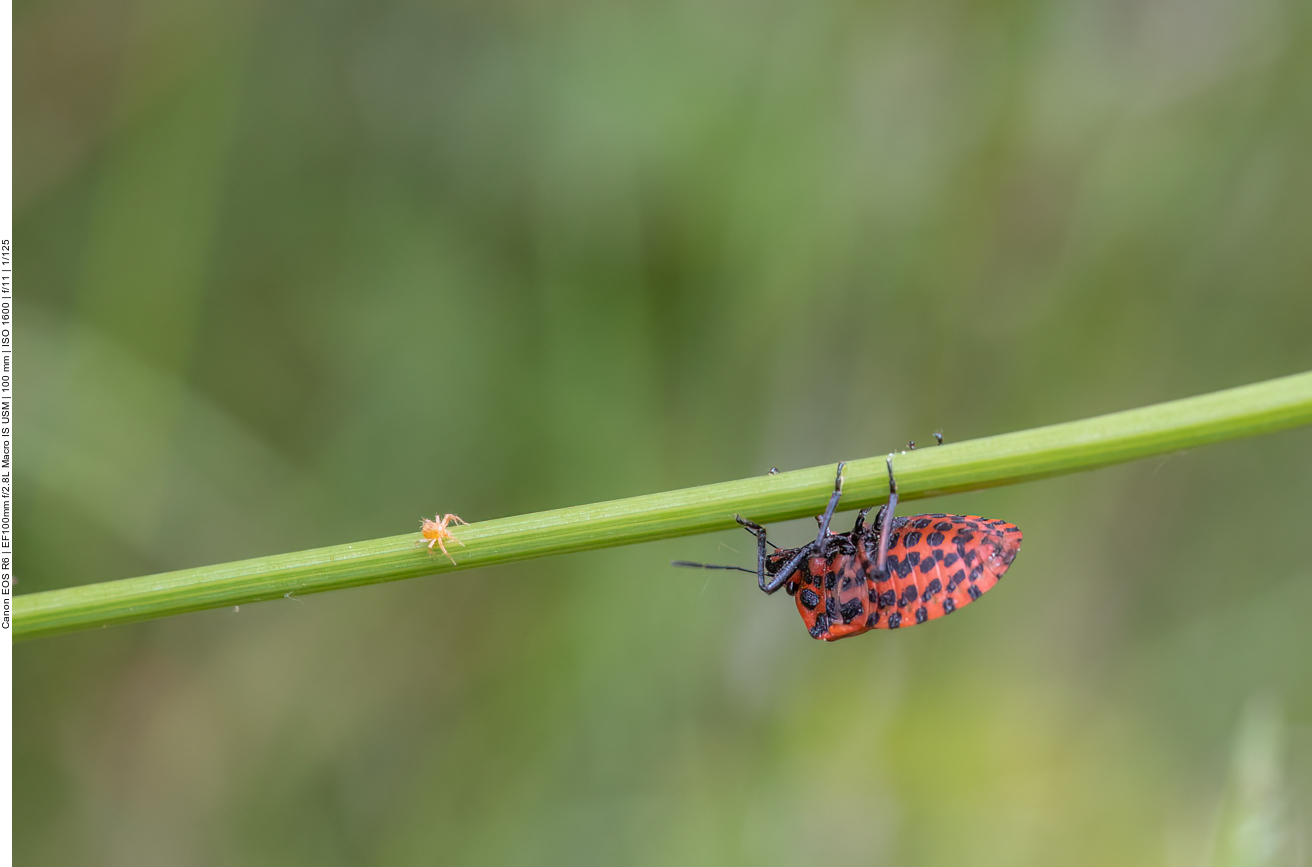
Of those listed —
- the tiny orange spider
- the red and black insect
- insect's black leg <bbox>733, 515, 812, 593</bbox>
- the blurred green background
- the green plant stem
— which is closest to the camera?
the green plant stem

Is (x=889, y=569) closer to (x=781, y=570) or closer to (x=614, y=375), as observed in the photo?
(x=781, y=570)

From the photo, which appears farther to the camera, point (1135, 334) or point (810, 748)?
point (1135, 334)

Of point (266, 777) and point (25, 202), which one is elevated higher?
point (25, 202)

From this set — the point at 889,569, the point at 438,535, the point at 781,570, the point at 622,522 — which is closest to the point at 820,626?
the point at 781,570

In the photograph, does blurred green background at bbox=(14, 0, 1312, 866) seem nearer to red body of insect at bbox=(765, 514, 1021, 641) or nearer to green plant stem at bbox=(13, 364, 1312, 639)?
red body of insect at bbox=(765, 514, 1021, 641)

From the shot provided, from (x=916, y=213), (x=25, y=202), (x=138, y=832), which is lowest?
(x=138, y=832)

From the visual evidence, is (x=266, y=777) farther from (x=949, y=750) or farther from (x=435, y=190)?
(x=949, y=750)

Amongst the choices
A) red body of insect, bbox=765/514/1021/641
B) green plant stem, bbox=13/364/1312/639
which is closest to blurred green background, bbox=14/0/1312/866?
red body of insect, bbox=765/514/1021/641

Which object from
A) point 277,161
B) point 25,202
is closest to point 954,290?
point 277,161
